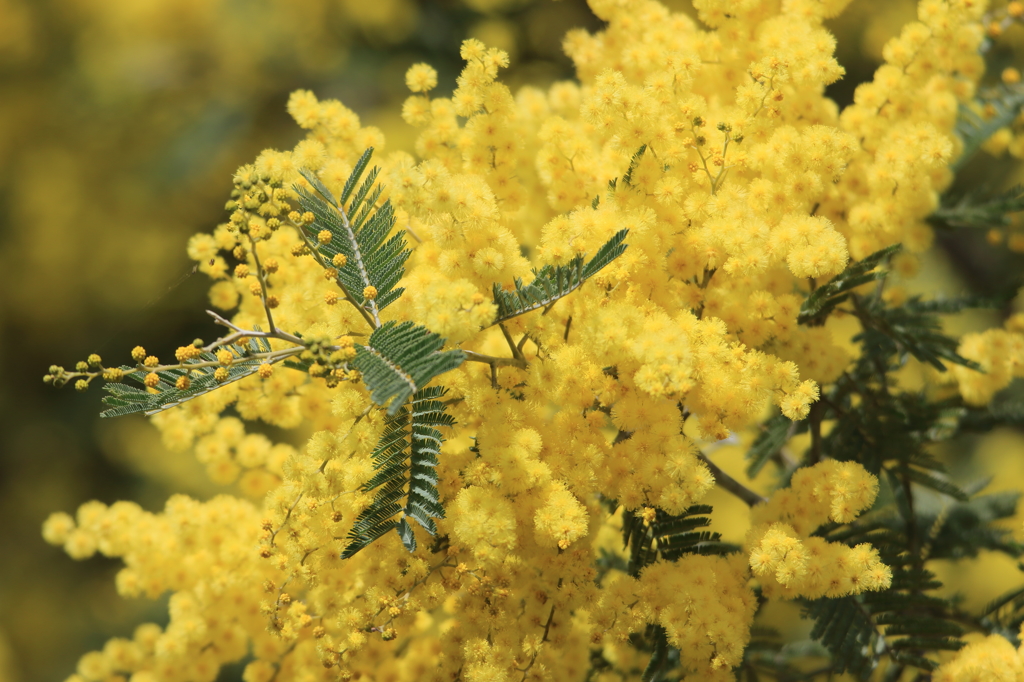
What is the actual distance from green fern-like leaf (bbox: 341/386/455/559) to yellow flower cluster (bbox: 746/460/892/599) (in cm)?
61

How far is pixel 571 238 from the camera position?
4.87ft

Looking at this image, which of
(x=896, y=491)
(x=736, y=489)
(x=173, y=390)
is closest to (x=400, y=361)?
(x=173, y=390)

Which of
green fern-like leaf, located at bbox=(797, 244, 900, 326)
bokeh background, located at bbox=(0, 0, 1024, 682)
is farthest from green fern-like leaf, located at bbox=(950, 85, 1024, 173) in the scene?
bokeh background, located at bbox=(0, 0, 1024, 682)

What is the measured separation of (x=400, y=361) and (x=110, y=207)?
15.9 ft

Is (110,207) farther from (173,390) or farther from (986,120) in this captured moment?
(986,120)

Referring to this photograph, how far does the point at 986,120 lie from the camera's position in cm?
220

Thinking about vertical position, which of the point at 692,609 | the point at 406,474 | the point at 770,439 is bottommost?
the point at 692,609

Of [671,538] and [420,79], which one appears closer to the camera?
[671,538]

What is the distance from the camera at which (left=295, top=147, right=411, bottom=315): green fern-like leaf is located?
4.80ft

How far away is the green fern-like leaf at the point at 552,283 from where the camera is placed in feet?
4.54

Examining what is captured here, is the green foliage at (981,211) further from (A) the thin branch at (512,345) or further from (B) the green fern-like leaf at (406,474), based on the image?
(B) the green fern-like leaf at (406,474)

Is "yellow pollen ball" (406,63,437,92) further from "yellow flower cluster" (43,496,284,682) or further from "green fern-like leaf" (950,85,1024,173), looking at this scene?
"green fern-like leaf" (950,85,1024,173)

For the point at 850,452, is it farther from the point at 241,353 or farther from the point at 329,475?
the point at 241,353

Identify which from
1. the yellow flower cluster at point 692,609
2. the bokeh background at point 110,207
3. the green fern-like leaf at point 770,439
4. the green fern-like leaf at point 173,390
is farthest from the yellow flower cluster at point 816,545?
the bokeh background at point 110,207
